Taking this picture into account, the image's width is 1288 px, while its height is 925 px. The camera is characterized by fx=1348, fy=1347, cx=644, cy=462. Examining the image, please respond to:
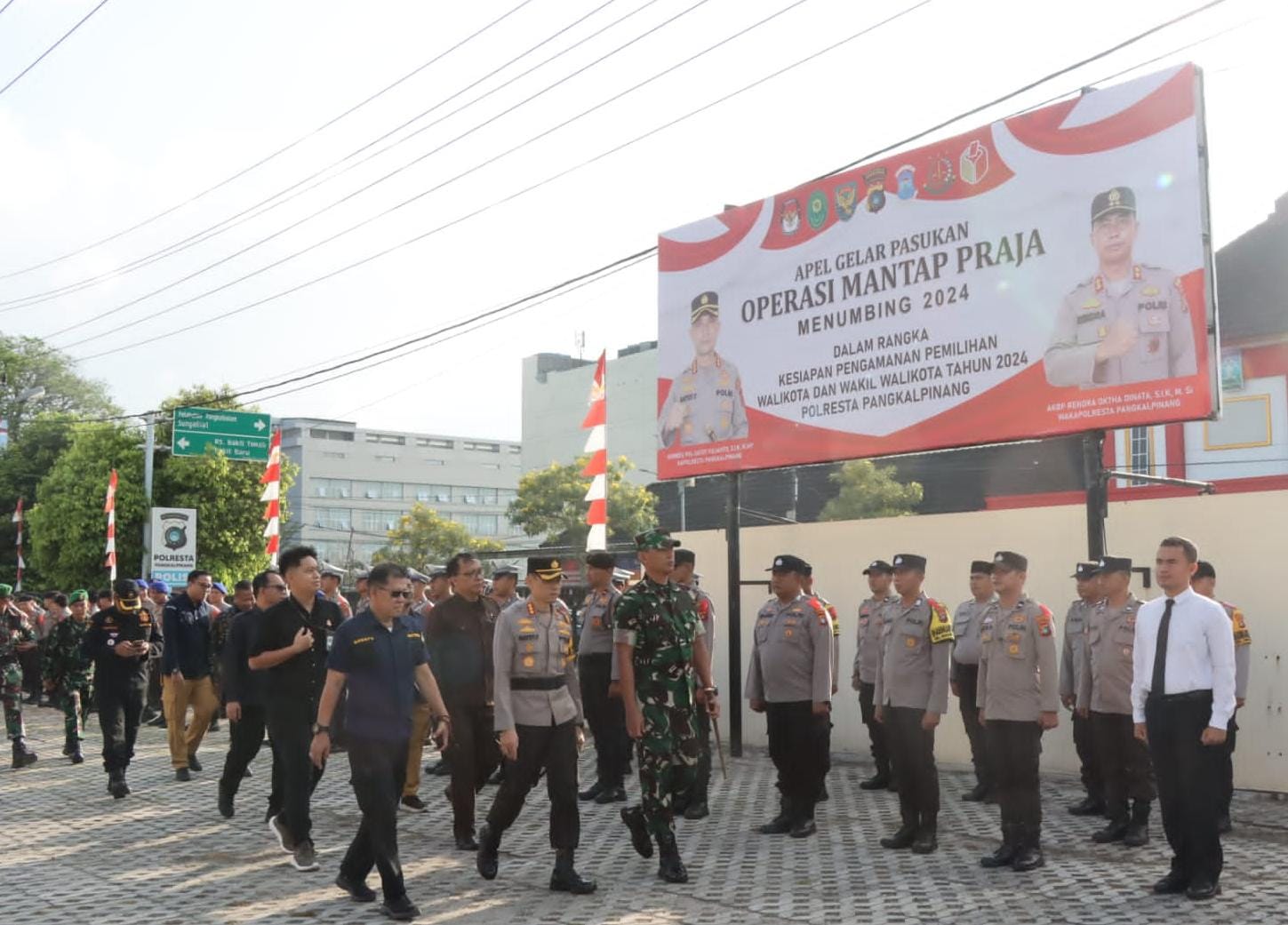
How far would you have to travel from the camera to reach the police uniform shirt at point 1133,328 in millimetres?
10281

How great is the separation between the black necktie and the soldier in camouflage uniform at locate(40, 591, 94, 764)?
10269 mm

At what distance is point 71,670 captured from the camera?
1433 cm

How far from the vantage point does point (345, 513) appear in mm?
103438

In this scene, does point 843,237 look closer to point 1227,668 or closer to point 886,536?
point 886,536

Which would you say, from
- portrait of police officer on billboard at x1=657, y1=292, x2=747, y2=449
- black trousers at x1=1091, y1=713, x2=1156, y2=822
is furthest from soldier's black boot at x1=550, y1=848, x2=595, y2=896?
portrait of police officer on billboard at x1=657, y1=292, x2=747, y2=449

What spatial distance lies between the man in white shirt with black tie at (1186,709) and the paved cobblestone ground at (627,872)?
11.0 inches

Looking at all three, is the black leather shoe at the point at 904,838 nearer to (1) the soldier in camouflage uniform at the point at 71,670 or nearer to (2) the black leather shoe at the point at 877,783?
(2) the black leather shoe at the point at 877,783

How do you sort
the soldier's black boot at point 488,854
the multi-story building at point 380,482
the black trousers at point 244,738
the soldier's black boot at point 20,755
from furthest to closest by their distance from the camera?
the multi-story building at point 380,482
the soldier's black boot at point 20,755
the black trousers at point 244,738
the soldier's black boot at point 488,854

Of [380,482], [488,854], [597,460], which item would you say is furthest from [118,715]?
[380,482]

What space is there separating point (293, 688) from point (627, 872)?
2.37m

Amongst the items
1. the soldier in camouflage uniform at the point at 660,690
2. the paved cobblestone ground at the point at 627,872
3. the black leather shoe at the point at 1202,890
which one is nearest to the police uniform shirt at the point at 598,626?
the paved cobblestone ground at the point at 627,872

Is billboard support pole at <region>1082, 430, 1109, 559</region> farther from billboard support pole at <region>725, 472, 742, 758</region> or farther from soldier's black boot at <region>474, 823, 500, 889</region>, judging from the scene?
soldier's black boot at <region>474, 823, 500, 889</region>

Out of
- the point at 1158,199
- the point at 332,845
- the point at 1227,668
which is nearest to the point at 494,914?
the point at 332,845

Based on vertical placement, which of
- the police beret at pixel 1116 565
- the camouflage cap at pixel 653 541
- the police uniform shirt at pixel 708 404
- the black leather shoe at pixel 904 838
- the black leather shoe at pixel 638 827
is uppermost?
the police uniform shirt at pixel 708 404
